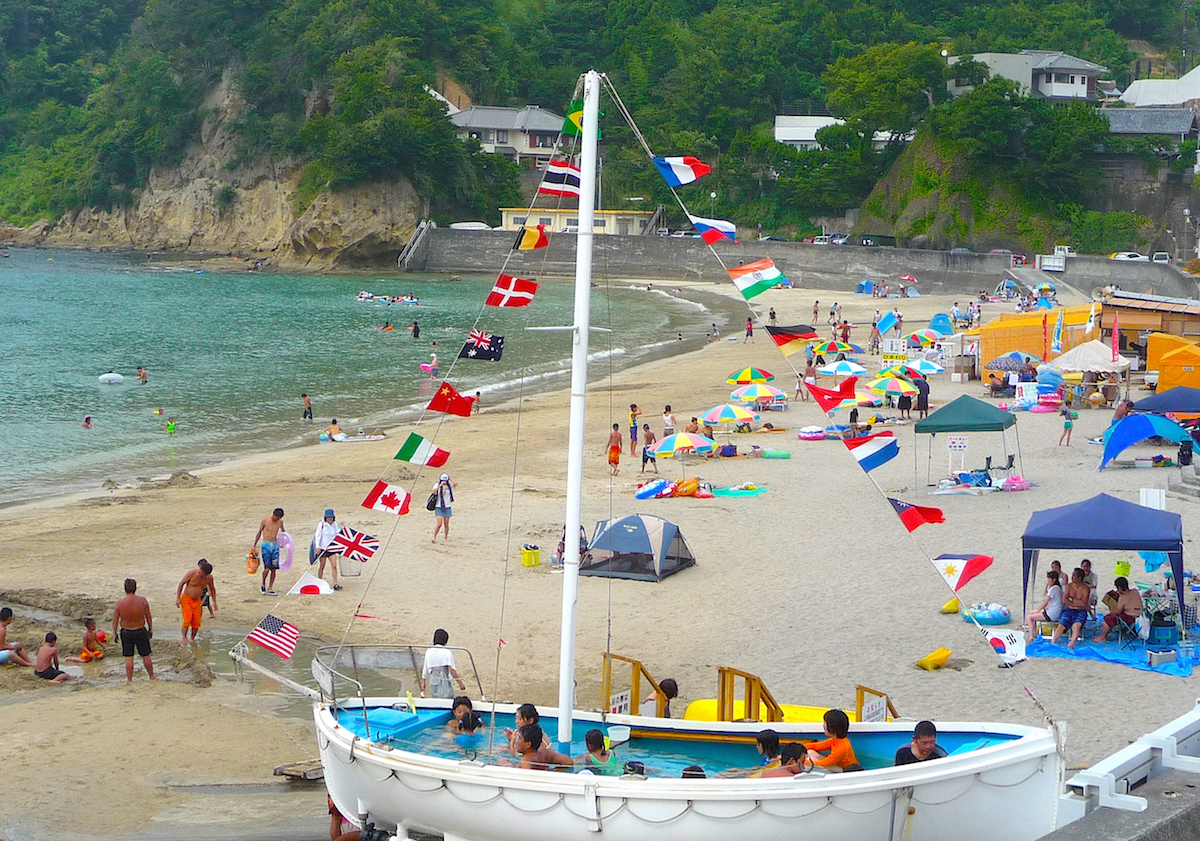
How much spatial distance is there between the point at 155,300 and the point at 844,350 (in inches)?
1953

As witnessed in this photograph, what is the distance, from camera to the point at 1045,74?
82.1 m

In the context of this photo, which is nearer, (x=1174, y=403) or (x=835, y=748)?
(x=835, y=748)

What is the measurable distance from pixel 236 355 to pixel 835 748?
144 ft

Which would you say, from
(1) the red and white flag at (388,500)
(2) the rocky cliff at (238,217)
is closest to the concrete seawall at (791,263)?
(2) the rocky cliff at (238,217)

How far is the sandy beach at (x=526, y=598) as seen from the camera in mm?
11484

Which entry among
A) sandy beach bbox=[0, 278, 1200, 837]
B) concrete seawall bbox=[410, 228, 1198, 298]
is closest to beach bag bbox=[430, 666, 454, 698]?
sandy beach bbox=[0, 278, 1200, 837]

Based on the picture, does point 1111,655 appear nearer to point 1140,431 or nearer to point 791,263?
point 1140,431

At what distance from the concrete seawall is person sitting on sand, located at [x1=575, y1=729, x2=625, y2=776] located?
149 ft

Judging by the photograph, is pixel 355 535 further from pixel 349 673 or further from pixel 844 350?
pixel 844 350

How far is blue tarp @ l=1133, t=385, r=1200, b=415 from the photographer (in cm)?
2216

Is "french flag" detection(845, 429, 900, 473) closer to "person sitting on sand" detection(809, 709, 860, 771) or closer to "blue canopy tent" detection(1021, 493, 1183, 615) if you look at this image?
"person sitting on sand" detection(809, 709, 860, 771)

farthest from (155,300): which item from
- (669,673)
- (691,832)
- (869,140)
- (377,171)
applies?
(691,832)

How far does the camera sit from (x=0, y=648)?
1402 cm

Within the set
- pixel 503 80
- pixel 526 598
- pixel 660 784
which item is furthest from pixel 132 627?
pixel 503 80
